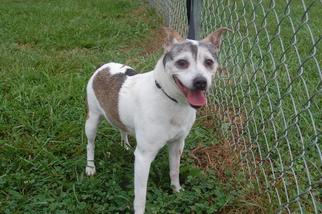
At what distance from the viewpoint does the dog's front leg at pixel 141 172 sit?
2633 millimetres

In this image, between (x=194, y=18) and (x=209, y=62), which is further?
(x=194, y=18)

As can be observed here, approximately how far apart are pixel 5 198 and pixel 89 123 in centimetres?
74

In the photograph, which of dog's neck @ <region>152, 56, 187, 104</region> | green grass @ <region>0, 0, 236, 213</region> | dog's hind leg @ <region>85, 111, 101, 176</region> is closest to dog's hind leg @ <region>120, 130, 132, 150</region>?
green grass @ <region>0, 0, 236, 213</region>

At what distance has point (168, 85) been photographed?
2.48 m

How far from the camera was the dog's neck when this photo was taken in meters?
2.47

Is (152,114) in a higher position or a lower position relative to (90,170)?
higher

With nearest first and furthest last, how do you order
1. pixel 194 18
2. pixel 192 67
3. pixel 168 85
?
1. pixel 192 67
2. pixel 168 85
3. pixel 194 18

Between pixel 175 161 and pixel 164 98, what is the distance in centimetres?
61

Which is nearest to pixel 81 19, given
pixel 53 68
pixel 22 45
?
pixel 22 45

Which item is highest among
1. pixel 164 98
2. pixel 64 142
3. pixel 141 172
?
pixel 164 98

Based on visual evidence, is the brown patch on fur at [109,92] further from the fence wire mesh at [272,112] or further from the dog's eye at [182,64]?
the fence wire mesh at [272,112]

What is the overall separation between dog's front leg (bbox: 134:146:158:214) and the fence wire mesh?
27.5 inches

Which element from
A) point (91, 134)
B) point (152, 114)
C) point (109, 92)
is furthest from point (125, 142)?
point (152, 114)

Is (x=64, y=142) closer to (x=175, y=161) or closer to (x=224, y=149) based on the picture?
(x=175, y=161)
